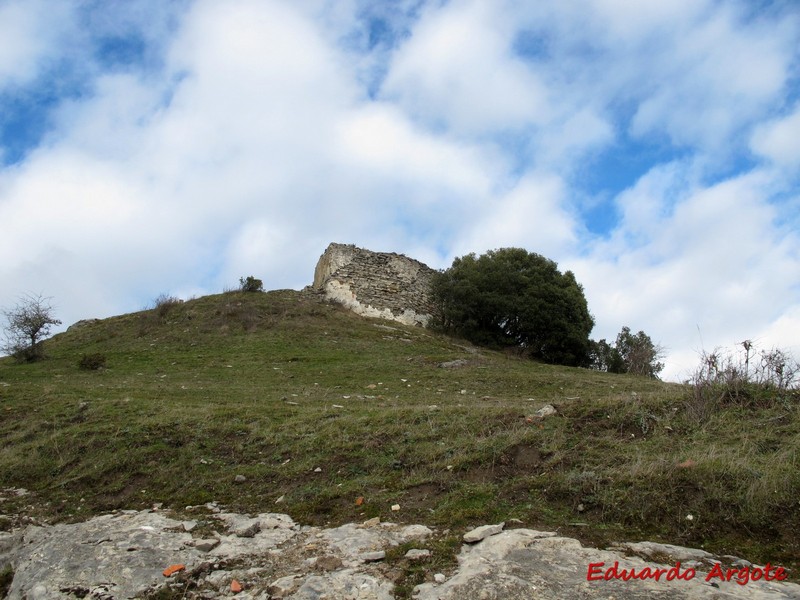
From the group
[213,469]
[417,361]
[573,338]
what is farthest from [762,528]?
[573,338]

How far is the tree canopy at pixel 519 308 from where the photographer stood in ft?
84.4

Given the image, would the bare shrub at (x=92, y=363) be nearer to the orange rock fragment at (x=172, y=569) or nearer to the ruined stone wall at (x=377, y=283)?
the ruined stone wall at (x=377, y=283)

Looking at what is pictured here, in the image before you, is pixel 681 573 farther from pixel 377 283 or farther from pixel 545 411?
pixel 377 283

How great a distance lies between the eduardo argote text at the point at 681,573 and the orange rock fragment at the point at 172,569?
3069mm

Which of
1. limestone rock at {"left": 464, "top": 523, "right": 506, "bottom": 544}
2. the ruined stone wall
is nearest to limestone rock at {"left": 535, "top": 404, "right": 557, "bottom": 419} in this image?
limestone rock at {"left": 464, "top": 523, "right": 506, "bottom": 544}

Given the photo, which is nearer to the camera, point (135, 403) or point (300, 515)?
point (300, 515)

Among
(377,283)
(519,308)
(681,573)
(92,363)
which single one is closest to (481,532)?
(681,573)

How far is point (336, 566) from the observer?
4164mm

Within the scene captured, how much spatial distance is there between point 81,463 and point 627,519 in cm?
706

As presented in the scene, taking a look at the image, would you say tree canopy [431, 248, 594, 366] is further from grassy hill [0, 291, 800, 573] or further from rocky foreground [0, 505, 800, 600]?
rocky foreground [0, 505, 800, 600]

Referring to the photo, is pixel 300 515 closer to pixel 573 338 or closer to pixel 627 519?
pixel 627 519

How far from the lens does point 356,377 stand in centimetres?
1614

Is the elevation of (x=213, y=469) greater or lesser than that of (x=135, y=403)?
lesser

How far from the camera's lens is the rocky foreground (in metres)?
3.61
